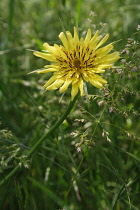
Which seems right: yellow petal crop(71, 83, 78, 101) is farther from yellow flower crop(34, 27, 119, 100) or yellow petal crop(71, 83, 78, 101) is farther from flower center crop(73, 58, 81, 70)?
flower center crop(73, 58, 81, 70)

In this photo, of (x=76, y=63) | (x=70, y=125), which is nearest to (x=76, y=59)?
(x=76, y=63)

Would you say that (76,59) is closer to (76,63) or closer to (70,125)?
(76,63)

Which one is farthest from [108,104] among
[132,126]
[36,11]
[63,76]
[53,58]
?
[36,11]

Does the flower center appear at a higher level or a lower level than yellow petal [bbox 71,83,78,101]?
higher

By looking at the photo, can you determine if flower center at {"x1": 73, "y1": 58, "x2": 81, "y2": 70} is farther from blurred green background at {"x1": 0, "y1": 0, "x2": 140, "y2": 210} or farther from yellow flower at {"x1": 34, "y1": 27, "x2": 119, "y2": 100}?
blurred green background at {"x1": 0, "y1": 0, "x2": 140, "y2": 210}

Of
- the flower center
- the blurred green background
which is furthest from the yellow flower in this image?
the blurred green background

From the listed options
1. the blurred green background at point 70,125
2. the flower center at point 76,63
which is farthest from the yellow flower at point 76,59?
the blurred green background at point 70,125

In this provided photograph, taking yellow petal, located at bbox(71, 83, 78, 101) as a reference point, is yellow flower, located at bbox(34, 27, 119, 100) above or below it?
above

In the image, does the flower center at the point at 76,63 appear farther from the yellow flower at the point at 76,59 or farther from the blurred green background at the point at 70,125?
the blurred green background at the point at 70,125

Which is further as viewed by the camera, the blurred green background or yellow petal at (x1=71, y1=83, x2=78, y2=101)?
the blurred green background
